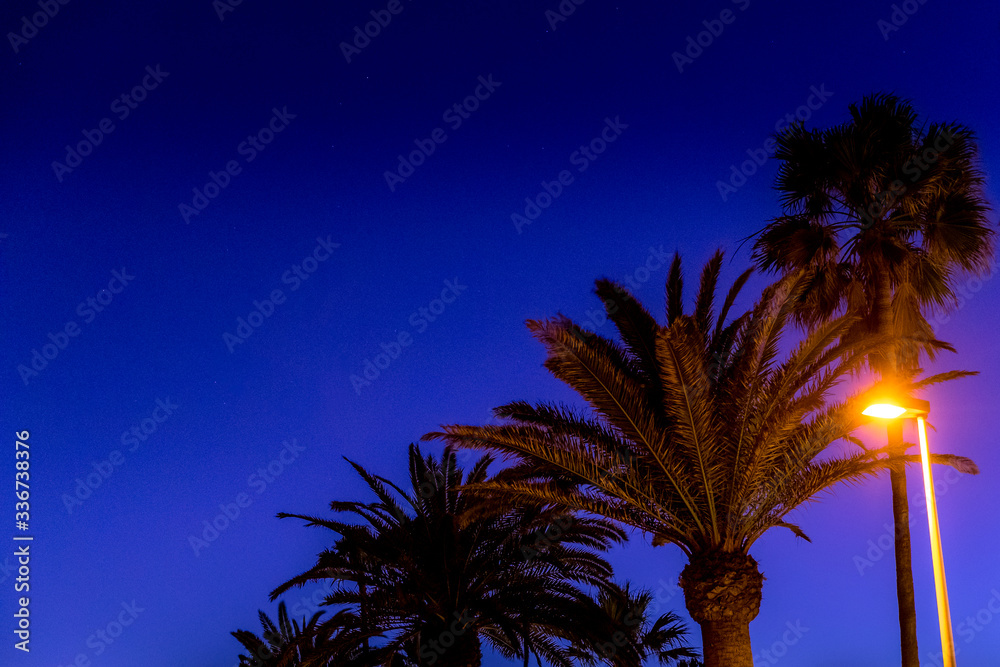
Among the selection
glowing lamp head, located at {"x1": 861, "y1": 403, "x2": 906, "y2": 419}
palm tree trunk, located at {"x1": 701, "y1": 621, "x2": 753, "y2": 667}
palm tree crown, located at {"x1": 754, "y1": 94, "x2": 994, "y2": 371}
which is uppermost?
palm tree crown, located at {"x1": 754, "y1": 94, "x2": 994, "y2": 371}

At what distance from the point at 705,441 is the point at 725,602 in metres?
2.30

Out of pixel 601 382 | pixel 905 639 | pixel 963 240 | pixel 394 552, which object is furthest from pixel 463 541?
pixel 963 240

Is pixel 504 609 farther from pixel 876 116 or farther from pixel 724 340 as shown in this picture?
pixel 876 116

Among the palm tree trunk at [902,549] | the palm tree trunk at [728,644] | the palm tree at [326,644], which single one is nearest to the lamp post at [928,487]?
the palm tree trunk at [728,644]

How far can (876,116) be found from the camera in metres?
17.3

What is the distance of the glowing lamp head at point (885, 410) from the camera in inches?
428

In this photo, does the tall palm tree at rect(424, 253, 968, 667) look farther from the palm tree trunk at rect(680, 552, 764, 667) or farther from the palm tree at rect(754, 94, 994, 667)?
the palm tree at rect(754, 94, 994, 667)

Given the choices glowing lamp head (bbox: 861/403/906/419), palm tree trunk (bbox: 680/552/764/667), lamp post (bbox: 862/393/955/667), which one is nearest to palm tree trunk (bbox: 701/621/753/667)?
palm tree trunk (bbox: 680/552/764/667)

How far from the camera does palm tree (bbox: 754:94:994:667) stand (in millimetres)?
A: 17047

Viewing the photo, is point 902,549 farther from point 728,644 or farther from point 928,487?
point 928,487

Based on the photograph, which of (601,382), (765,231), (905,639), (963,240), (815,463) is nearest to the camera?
(601,382)

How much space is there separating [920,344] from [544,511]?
7831 millimetres

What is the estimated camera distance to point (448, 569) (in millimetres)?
17219

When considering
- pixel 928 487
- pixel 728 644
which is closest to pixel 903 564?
pixel 728 644
